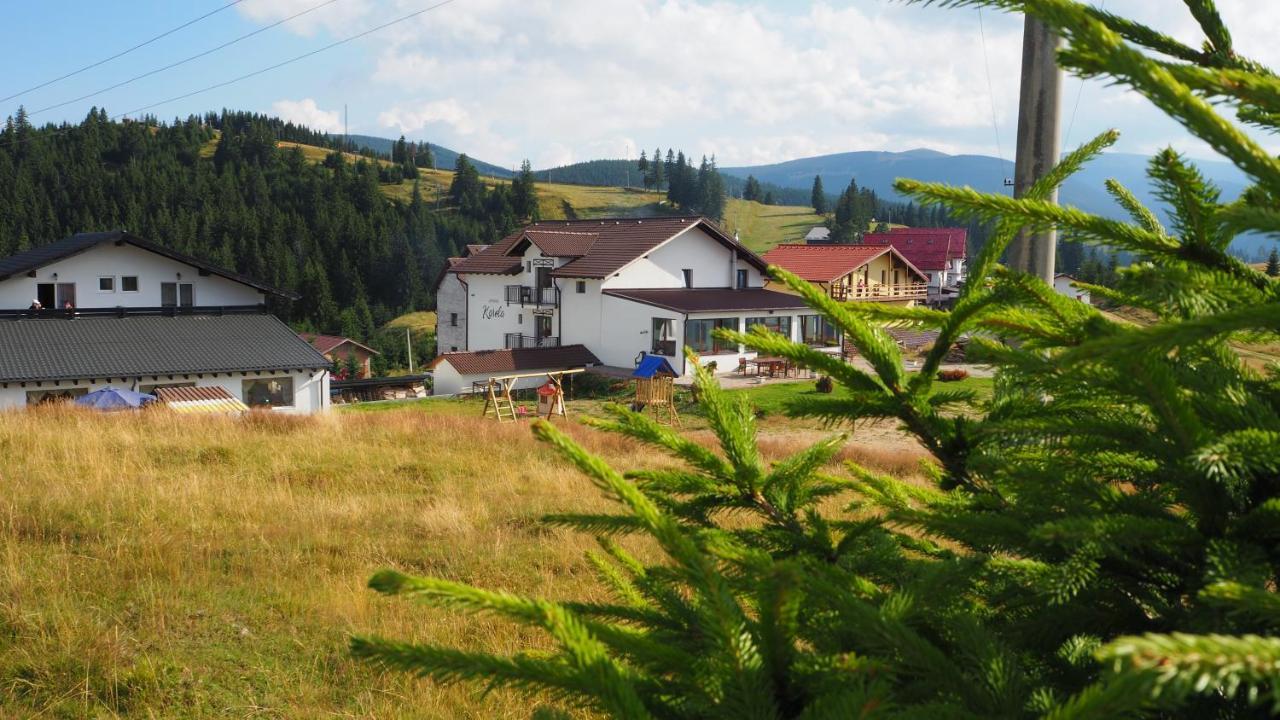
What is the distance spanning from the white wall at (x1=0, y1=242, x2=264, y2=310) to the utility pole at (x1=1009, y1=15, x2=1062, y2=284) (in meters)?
38.3

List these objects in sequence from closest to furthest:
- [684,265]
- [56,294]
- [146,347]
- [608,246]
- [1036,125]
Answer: [1036,125]
[146,347]
[56,294]
[684,265]
[608,246]

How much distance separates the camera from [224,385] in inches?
1320

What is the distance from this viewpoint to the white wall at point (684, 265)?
45.9 meters

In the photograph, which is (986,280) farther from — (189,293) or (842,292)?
(842,292)

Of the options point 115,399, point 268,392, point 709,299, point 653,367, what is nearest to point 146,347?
point 268,392

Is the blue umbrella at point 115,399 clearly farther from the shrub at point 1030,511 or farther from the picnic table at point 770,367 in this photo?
the shrub at point 1030,511

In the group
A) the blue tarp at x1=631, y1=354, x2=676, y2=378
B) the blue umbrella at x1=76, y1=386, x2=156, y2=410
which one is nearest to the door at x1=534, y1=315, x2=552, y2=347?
the blue tarp at x1=631, y1=354, x2=676, y2=378

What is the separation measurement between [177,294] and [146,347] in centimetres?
489

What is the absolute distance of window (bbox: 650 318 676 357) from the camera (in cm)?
4194

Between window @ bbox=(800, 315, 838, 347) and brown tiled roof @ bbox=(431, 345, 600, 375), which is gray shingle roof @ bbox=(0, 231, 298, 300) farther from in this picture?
window @ bbox=(800, 315, 838, 347)

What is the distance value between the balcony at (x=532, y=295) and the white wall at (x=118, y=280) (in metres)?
14.7

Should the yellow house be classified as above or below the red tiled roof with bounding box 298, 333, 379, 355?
above

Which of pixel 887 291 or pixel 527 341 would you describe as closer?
pixel 527 341

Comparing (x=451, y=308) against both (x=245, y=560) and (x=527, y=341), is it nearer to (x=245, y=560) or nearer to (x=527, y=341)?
(x=527, y=341)
